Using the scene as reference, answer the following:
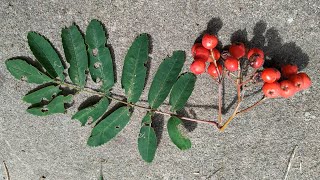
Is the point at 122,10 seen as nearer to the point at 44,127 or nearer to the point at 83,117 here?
the point at 83,117

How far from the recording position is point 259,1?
2395 millimetres

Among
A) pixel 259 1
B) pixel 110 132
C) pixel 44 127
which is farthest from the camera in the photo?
pixel 44 127

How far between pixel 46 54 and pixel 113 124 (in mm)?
686

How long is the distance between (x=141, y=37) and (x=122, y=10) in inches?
9.9

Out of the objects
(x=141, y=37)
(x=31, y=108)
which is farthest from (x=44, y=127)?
→ (x=141, y=37)

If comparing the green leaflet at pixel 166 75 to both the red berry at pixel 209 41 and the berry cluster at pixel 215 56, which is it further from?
the red berry at pixel 209 41

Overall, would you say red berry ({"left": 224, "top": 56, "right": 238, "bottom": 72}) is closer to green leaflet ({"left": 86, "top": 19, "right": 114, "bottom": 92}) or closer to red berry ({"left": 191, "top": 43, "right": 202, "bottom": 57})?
red berry ({"left": 191, "top": 43, "right": 202, "bottom": 57})

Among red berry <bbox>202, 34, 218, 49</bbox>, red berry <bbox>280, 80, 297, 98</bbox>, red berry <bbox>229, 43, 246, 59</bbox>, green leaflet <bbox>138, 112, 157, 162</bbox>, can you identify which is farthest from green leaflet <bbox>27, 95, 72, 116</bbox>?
red berry <bbox>280, 80, 297, 98</bbox>

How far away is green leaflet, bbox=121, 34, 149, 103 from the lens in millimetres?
2414

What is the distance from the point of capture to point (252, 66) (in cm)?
226

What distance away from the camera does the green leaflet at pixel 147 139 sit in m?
2.55

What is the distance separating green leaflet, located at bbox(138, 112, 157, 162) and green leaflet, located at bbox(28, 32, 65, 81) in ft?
2.29

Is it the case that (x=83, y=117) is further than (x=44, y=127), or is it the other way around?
(x=44, y=127)

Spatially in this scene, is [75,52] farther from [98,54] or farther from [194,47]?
[194,47]
